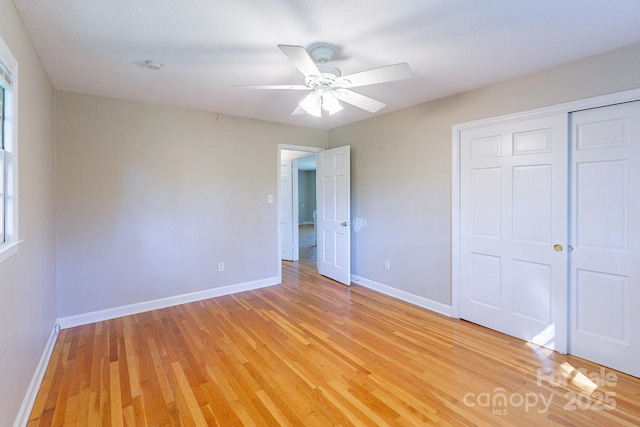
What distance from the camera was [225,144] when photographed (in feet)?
13.3

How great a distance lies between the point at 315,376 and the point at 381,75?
215cm

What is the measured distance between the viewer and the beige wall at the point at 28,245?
158 centimetres

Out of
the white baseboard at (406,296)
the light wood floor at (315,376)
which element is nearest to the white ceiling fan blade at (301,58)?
the light wood floor at (315,376)

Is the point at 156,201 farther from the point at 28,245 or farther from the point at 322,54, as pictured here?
the point at 322,54

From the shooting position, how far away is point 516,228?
113 inches

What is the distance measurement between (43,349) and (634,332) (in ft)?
14.6

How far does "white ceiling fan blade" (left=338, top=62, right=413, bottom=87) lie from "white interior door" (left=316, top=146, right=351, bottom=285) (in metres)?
2.28

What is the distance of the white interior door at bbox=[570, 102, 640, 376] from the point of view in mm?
2236

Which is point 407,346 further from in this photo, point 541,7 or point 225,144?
point 225,144

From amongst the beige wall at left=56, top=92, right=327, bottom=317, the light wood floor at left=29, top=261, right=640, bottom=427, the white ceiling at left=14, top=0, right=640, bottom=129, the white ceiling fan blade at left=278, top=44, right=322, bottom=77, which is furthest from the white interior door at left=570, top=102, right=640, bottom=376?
the beige wall at left=56, top=92, right=327, bottom=317

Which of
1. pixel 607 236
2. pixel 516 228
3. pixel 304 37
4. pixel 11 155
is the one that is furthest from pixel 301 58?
pixel 607 236

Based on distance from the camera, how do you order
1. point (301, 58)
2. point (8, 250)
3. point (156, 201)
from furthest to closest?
point (156, 201)
point (301, 58)
point (8, 250)

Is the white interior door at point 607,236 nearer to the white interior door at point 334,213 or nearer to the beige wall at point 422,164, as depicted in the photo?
the beige wall at point 422,164

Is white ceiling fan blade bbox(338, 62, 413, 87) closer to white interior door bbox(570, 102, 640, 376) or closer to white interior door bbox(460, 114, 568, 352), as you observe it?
white interior door bbox(460, 114, 568, 352)
